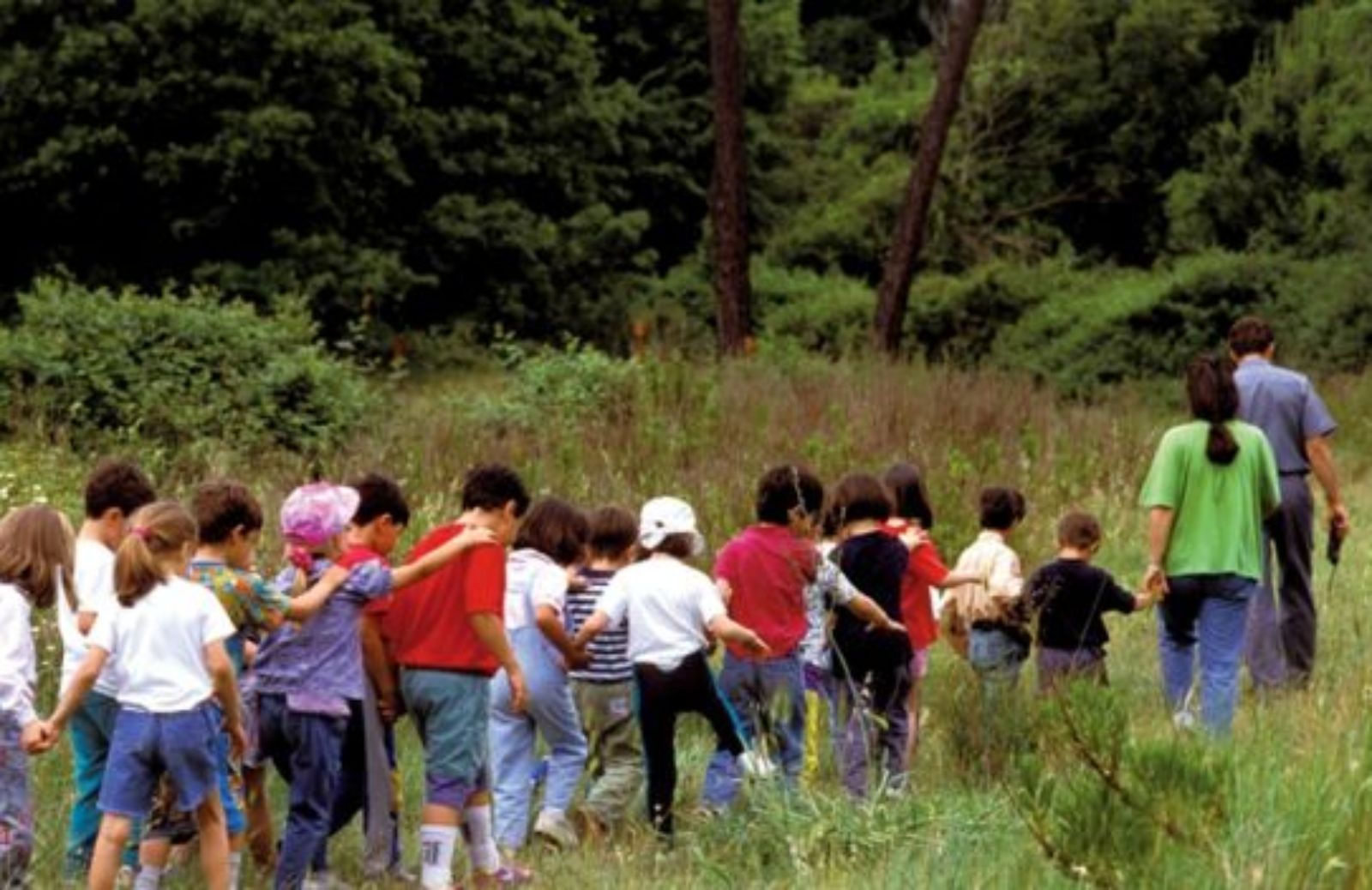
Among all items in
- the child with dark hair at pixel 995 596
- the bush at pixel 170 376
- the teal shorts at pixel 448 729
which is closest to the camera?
the teal shorts at pixel 448 729

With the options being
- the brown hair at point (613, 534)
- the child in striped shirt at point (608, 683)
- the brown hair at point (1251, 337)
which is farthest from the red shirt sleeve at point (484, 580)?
the brown hair at point (1251, 337)

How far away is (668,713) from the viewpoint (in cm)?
974

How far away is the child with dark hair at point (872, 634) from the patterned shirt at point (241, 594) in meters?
2.59

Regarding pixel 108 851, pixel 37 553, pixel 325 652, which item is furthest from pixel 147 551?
pixel 108 851

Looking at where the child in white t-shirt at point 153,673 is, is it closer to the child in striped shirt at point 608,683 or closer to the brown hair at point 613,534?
the child in striped shirt at point 608,683

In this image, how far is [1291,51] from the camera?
35094mm

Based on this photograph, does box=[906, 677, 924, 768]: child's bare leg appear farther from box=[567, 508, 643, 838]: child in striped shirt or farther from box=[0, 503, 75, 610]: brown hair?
box=[0, 503, 75, 610]: brown hair

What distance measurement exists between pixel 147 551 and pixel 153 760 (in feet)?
2.32

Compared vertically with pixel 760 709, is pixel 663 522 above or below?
above

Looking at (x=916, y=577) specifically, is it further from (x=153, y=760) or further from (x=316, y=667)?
(x=153, y=760)

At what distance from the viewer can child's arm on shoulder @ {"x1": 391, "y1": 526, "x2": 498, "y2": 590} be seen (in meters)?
8.96

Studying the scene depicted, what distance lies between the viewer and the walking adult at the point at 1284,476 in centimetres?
1248

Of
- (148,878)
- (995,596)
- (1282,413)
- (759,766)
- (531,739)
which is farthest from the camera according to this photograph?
(1282,413)

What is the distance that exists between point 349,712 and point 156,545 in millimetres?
1230
